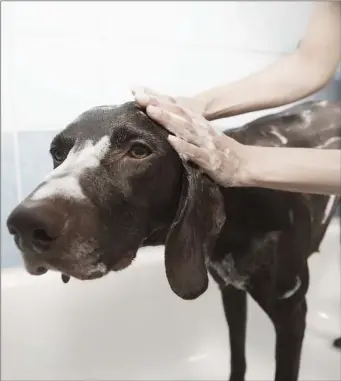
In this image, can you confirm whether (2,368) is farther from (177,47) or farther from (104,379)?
(177,47)

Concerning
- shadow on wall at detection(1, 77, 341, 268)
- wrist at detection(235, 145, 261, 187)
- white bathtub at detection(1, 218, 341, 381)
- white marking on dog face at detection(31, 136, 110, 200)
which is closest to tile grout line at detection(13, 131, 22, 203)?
Answer: shadow on wall at detection(1, 77, 341, 268)

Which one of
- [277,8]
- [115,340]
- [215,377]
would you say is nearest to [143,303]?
[115,340]

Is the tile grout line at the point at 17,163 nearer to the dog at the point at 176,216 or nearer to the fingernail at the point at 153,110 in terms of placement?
the dog at the point at 176,216

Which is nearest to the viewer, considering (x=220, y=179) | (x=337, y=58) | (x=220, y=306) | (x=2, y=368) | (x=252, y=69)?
(x=220, y=179)

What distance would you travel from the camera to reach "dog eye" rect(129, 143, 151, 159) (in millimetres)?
673

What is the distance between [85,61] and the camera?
1334 mm

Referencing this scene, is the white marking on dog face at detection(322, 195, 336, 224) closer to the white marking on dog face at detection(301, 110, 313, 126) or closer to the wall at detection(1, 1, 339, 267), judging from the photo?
the white marking on dog face at detection(301, 110, 313, 126)

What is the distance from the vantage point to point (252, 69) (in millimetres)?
1546

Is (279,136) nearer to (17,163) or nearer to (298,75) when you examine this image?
(298,75)

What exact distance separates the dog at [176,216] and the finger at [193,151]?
0.15 feet

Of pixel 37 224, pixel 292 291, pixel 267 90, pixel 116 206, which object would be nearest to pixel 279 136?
pixel 267 90

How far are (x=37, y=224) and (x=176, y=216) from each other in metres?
0.23

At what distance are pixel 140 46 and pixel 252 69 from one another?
0.35 m

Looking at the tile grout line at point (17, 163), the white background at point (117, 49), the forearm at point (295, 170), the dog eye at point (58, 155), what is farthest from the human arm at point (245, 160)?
the tile grout line at point (17, 163)
